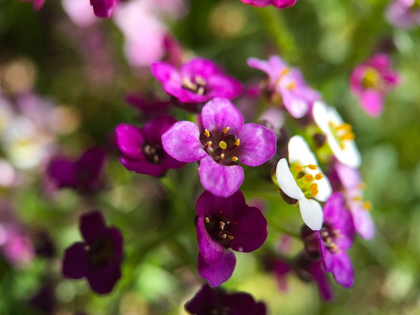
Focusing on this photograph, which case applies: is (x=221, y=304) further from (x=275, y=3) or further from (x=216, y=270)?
(x=275, y=3)

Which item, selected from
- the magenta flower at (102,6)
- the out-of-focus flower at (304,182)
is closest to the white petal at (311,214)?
the out-of-focus flower at (304,182)

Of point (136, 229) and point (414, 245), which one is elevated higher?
point (136, 229)

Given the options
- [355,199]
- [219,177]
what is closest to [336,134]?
[355,199]

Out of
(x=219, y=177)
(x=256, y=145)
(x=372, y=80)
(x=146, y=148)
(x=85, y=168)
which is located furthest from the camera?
(x=372, y=80)

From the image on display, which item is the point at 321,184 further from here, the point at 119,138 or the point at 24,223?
the point at 24,223

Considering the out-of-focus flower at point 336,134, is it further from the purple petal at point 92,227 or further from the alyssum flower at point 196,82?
the purple petal at point 92,227

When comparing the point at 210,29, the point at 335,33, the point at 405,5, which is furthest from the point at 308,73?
the point at 210,29
